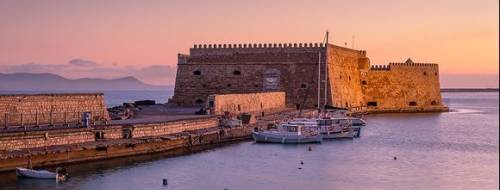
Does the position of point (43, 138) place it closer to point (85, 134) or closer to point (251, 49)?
point (85, 134)

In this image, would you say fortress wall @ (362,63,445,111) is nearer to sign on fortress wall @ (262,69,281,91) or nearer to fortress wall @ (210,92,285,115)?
sign on fortress wall @ (262,69,281,91)

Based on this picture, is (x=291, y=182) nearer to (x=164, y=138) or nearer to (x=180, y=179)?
(x=180, y=179)

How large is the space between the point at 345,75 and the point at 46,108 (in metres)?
31.1

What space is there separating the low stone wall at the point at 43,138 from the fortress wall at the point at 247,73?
24847mm

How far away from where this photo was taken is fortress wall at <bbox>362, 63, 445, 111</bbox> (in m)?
58.0

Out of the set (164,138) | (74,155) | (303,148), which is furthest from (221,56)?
(74,155)

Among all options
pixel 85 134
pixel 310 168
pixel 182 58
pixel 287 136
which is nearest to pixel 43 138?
pixel 85 134

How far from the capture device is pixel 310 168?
25094 mm

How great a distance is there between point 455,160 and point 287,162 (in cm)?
678

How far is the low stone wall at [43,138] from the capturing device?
71.0 ft

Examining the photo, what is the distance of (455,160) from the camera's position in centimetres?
2794

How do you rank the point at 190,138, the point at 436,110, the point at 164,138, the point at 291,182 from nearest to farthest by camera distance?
the point at 291,182, the point at 164,138, the point at 190,138, the point at 436,110

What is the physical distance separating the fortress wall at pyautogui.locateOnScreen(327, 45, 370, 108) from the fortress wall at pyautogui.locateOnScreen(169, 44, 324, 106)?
171cm

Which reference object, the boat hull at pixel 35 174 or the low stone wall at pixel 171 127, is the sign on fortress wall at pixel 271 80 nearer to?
the low stone wall at pixel 171 127
